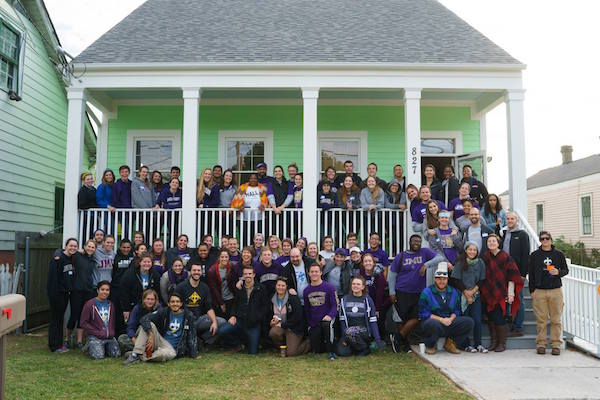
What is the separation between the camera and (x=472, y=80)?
939cm

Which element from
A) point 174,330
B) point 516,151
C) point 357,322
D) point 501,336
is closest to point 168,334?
point 174,330

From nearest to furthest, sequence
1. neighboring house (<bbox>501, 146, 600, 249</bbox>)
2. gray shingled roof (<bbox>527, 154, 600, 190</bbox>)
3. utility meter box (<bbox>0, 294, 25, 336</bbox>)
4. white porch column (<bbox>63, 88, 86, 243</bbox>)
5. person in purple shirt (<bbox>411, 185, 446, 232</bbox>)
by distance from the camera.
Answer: utility meter box (<bbox>0, 294, 25, 336</bbox>), person in purple shirt (<bbox>411, 185, 446, 232</bbox>), white porch column (<bbox>63, 88, 86, 243</bbox>), neighboring house (<bbox>501, 146, 600, 249</bbox>), gray shingled roof (<bbox>527, 154, 600, 190</bbox>)

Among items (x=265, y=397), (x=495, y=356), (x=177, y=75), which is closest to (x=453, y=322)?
A: (x=495, y=356)

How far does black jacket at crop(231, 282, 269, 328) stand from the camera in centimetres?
742

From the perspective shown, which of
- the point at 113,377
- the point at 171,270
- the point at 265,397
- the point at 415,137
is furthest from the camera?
the point at 415,137

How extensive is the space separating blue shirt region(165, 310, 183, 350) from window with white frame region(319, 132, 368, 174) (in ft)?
17.7

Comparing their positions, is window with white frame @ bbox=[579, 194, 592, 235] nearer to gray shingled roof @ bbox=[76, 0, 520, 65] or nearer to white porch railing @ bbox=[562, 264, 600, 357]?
gray shingled roof @ bbox=[76, 0, 520, 65]

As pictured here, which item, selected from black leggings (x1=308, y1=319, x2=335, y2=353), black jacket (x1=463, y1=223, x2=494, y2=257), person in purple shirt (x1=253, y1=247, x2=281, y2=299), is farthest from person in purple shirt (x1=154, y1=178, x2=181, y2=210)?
black jacket (x1=463, y1=223, x2=494, y2=257)

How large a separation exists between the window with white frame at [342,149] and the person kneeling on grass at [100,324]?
219 inches

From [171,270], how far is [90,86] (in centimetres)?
388

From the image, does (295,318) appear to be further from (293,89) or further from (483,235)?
(293,89)

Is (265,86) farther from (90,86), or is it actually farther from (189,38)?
(90,86)

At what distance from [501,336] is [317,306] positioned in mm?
2652

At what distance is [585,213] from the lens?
21.7 meters
